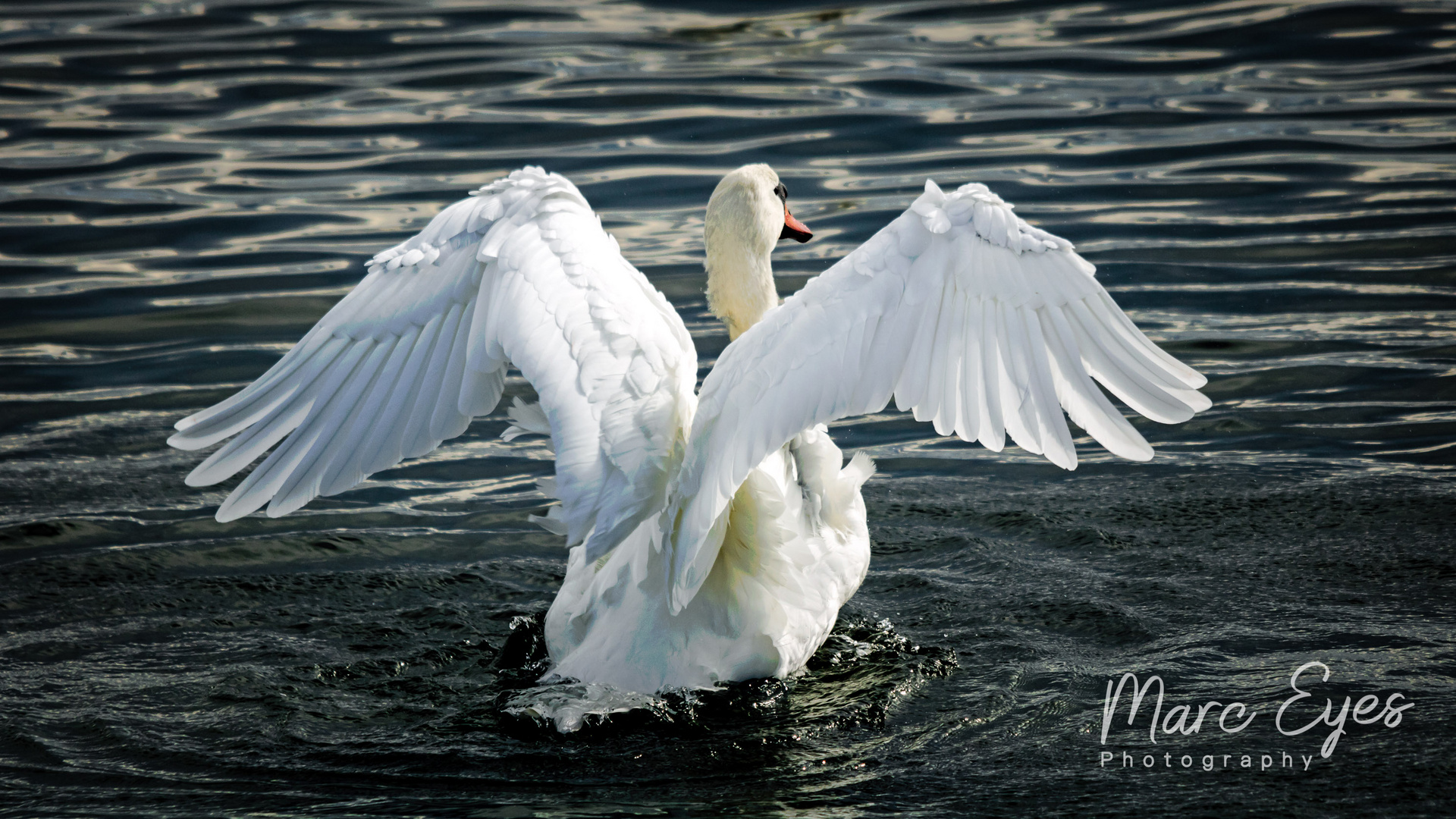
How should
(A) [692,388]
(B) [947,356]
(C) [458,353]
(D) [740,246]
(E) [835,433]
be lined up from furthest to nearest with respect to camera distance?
(E) [835,433] < (D) [740,246] < (C) [458,353] < (A) [692,388] < (B) [947,356]

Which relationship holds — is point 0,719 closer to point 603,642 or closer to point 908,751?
point 603,642

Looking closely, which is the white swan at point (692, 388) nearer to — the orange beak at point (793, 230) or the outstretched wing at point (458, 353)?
the outstretched wing at point (458, 353)

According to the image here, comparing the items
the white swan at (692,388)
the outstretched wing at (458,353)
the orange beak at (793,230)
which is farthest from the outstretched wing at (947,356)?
the orange beak at (793,230)

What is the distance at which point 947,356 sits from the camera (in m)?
4.27

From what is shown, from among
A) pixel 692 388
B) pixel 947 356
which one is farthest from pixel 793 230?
pixel 947 356

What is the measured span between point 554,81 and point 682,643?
10.6 meters

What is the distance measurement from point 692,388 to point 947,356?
36.5 inches

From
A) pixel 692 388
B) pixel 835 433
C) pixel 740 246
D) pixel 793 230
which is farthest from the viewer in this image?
pixel 835 433

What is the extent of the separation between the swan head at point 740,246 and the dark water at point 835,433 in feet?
4.40

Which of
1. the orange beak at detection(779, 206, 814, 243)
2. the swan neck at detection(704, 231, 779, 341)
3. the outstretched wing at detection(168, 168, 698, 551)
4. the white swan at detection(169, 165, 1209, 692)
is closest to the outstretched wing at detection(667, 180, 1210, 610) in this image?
the white swan at detection(169, 165, 1209, 692)

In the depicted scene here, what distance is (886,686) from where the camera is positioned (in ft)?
16.4

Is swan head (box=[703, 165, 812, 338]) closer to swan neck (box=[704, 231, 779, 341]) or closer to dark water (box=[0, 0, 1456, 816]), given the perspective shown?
swan neck (box=[704, 231, 779, 341])

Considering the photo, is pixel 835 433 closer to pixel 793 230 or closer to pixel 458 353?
pixel 793 230

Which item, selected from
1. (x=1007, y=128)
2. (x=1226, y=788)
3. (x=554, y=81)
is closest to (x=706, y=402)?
(x=1226, y=788)
